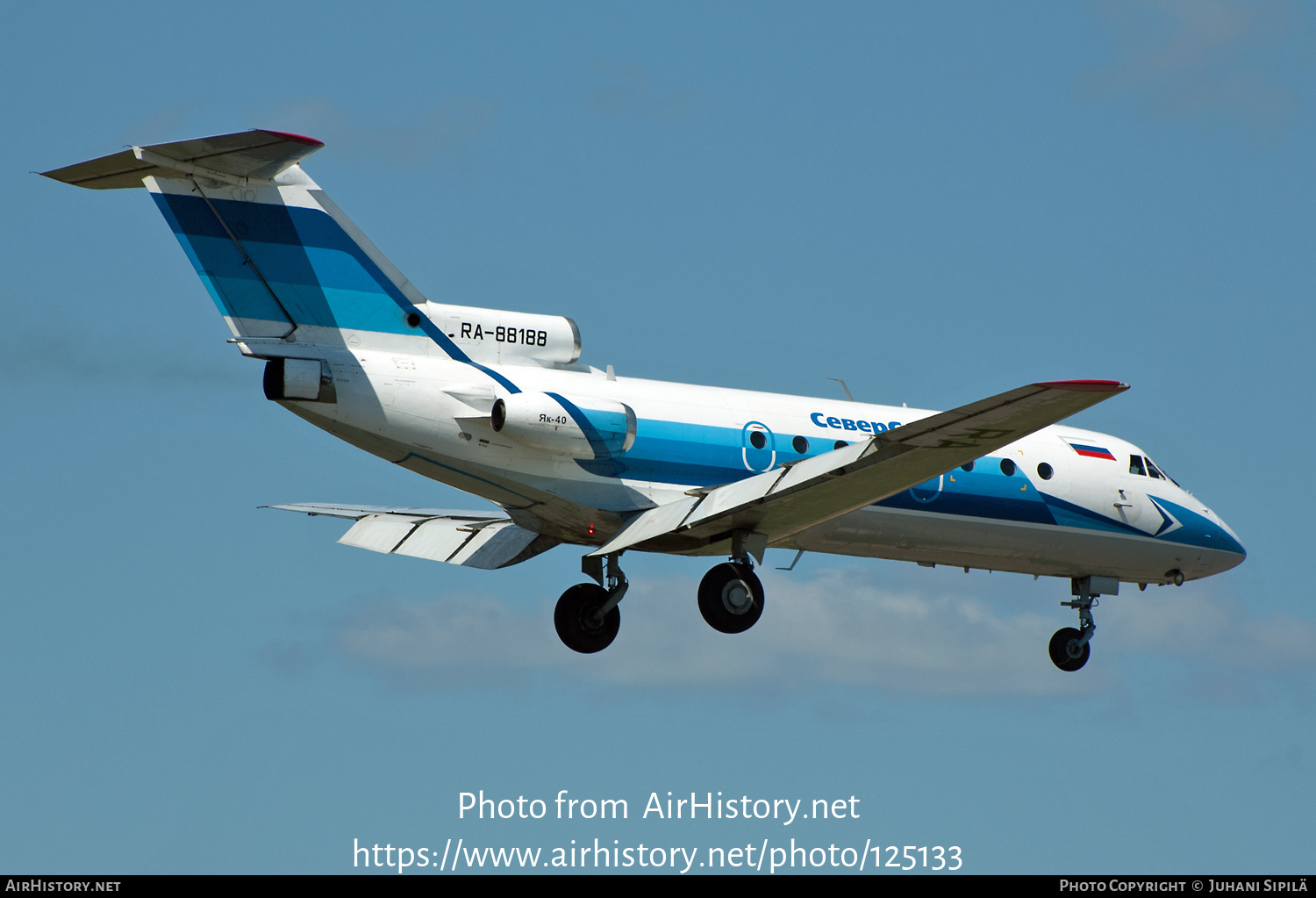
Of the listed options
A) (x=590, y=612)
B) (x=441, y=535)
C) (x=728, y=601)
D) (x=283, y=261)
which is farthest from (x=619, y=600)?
(x=283, y=261)

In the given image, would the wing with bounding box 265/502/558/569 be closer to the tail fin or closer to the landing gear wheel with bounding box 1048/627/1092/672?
the tail fin

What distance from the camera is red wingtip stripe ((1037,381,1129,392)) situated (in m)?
19.0

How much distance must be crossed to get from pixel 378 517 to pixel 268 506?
6.89 feet

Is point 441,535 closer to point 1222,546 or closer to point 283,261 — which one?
point 283,261

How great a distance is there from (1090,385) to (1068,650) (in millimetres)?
11470

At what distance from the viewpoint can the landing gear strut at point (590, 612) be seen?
83.7ft

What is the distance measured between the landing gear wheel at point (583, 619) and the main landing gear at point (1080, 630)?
8955mm

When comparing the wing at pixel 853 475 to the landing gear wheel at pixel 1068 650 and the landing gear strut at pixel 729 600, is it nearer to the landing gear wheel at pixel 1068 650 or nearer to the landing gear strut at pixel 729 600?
the landing gear strut at pixel 729 600

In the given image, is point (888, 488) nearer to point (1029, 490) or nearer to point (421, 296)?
point (1029, 490)

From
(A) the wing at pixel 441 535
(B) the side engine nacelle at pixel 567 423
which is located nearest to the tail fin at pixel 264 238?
(B) the side engine nacelle at pixel 567 423

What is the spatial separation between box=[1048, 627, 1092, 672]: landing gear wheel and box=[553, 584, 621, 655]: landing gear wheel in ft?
29.4

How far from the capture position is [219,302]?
73.8 ft

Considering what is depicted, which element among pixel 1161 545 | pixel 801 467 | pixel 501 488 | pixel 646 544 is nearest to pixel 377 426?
pixel 501 488

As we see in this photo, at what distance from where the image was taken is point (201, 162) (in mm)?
22016
